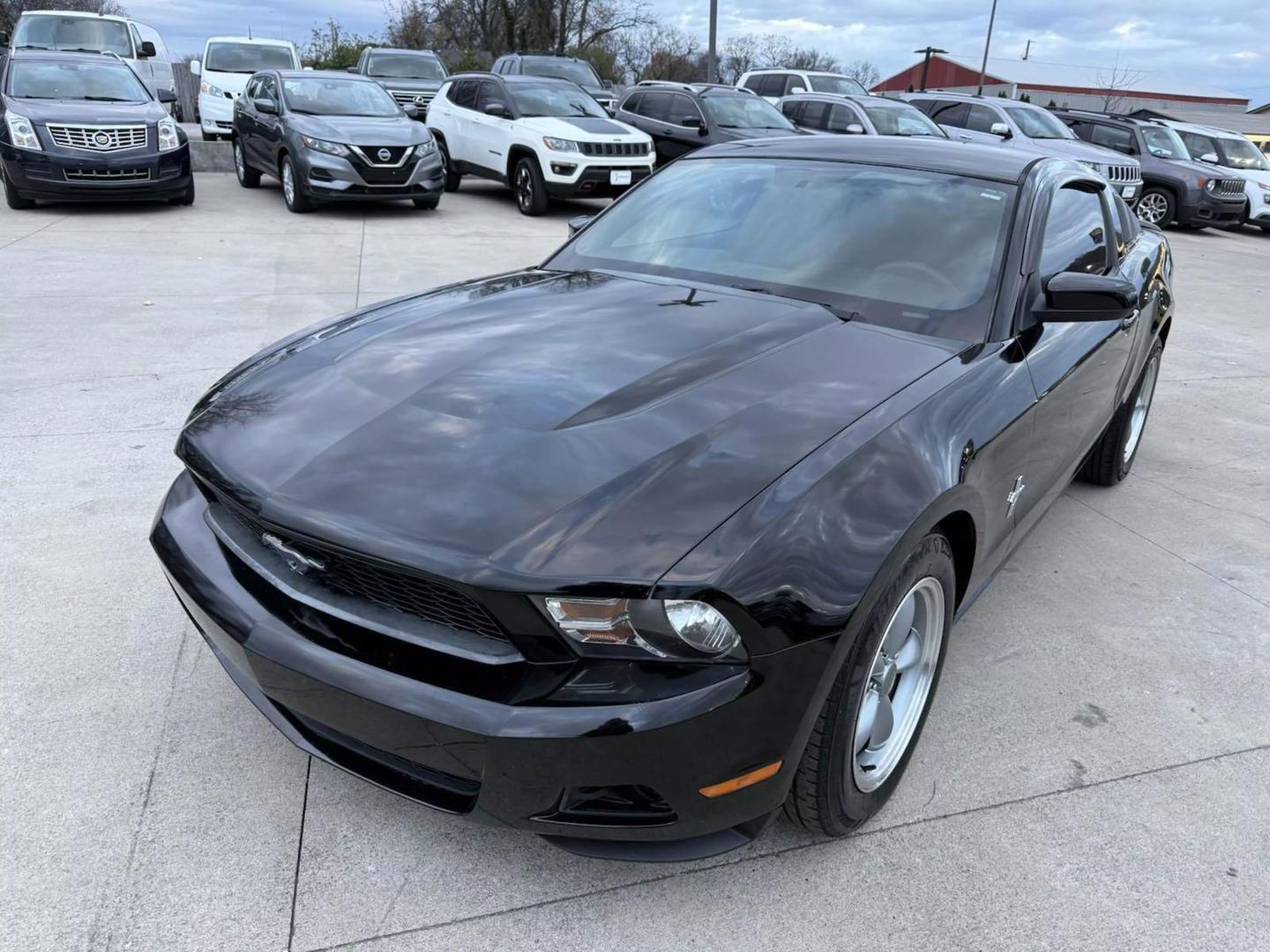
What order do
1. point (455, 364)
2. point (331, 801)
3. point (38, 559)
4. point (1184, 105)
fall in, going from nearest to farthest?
point (331, 801), point (455, 364), point (38, 559), point (1184, 105)

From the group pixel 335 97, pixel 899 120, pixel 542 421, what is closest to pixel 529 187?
pixel 335 97

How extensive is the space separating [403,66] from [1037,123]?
11.8 m

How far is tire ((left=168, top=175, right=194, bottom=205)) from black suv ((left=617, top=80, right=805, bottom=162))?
663 cm

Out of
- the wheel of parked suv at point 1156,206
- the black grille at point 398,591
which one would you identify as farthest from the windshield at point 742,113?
the black grille at point 398,591

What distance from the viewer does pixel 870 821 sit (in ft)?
7.79

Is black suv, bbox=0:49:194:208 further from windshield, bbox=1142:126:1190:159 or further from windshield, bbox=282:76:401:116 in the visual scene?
windshield, bbox=1142:126:1190:159

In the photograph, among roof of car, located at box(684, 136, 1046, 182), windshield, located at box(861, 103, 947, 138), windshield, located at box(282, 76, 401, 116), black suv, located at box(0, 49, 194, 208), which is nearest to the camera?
roof of car, located at box(684, 136, 1046, 182)

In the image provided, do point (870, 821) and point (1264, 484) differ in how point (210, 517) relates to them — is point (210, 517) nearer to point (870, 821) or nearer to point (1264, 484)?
point (870, 821)

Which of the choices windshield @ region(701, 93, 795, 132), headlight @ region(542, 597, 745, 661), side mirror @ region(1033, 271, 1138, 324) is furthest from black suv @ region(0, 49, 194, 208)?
headlight @ region(542, 597, 745, 661)

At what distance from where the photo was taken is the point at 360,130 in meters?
11.2

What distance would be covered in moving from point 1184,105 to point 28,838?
72746 mm

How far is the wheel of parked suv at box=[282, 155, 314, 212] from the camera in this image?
36.8 feet

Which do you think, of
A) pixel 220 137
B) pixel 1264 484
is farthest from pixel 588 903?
pixel 220 137

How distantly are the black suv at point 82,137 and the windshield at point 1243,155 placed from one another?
1665 centimetres
